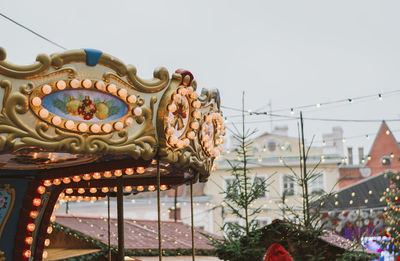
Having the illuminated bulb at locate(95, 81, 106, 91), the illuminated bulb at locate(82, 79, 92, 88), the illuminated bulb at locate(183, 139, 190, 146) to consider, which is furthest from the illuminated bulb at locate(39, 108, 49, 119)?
the illuminated bulb at locate(183, 139, 190, 146)

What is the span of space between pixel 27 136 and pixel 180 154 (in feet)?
5.91

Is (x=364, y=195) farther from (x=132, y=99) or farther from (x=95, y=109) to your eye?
(x=95, y=109)

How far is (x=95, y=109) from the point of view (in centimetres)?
530

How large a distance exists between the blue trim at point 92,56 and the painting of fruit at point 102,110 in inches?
Result: 16.0

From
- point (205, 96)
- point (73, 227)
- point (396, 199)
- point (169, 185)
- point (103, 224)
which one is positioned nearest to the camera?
point (205, 96)

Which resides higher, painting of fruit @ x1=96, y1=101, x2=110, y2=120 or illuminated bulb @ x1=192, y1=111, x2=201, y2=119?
illuminated bulb @ x1=192, y1=111, x2=201, y2=119

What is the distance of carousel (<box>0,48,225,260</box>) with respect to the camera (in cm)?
496

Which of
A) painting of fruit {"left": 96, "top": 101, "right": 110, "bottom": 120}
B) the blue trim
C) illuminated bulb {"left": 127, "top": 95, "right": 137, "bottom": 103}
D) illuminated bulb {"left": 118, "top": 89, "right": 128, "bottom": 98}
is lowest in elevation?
painting of fruit {"left": 96, "top": 101, "right": 110, "bottom": 120}

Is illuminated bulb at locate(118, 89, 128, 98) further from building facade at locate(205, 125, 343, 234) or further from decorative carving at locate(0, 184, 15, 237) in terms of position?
building facade at locate(205, 125, 343, 234)

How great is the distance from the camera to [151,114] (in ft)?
18.6

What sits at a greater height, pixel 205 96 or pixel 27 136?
pixel 205 96

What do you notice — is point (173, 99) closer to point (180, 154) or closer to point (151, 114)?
point (151, 114)

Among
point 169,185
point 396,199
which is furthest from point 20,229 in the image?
point 396,199

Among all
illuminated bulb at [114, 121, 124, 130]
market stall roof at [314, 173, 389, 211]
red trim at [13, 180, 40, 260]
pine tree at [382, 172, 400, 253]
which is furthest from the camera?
market stall roof at [314, 173, 389, 211]
